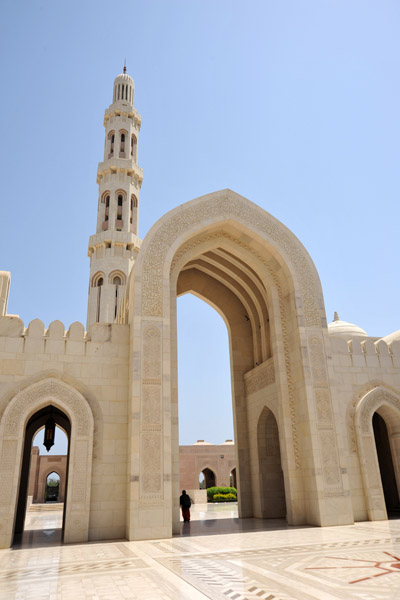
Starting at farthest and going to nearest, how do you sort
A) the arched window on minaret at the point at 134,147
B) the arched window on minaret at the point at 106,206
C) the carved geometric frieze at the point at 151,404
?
the arched window on minaret at the point at 134,147
the arched window on minaret at the point at 106,206
the carved geometric frieze at the point at 151,404

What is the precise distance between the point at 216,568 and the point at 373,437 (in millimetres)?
6890

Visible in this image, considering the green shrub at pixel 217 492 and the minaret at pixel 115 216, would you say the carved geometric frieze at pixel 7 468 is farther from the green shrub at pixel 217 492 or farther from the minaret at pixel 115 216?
the green shrub at pixel 217 492

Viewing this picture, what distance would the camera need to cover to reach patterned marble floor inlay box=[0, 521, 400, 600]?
4371mm

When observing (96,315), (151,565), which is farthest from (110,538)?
(96,315)

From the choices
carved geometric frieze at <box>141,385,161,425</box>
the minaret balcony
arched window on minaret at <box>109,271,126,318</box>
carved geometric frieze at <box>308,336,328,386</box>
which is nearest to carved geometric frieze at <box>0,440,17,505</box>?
carved geometric frieze at <box>141,385,161,425</box>

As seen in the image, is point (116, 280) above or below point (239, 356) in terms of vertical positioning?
above

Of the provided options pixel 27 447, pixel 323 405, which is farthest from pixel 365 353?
pixel 27 447

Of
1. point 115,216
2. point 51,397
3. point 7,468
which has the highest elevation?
point 115,216

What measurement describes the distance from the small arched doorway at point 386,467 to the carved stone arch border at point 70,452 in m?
8.89

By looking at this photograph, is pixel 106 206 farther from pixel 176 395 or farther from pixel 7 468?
pixel 7 468

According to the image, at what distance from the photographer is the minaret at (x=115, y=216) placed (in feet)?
67.8

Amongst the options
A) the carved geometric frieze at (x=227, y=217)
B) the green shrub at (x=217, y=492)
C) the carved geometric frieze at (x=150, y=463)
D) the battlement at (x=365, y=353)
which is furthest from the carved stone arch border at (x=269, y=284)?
the green shrub at (x=217, y=492)

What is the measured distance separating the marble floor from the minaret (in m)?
13.1

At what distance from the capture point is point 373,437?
1111 centimetres
